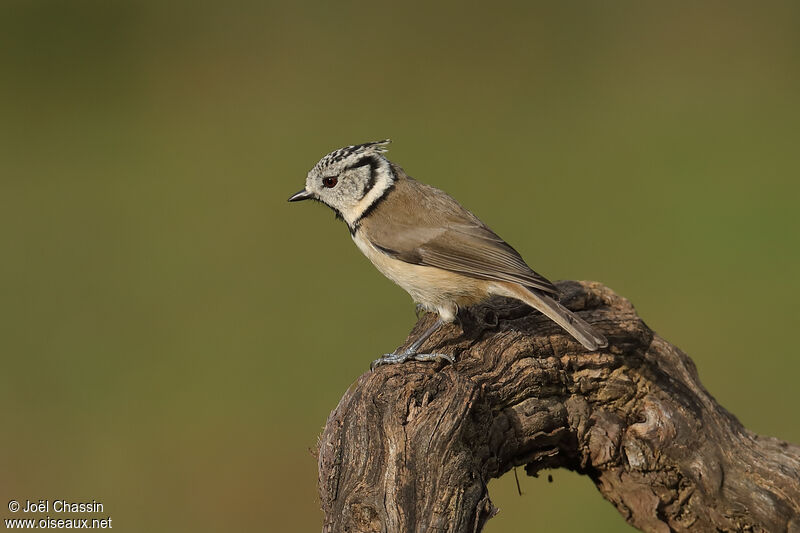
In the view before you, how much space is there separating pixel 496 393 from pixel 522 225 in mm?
8297

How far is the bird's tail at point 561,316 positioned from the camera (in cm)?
371

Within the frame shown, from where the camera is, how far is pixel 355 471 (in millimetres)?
3098

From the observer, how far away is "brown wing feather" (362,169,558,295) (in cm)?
405

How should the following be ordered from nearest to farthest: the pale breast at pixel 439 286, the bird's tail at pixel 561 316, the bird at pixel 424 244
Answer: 1. the bird's tail at pixel 561 316
2. the bird at pixel 424 244
3. the pale breast at pixel 439 286

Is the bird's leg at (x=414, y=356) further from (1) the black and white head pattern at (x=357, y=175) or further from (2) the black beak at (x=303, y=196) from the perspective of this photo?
(2) the black beak at (x=303, y=196)

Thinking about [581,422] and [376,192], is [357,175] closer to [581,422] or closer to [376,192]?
[376,192]

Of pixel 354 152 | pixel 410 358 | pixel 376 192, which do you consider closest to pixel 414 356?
pixel 410 358

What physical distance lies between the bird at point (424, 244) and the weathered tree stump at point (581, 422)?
0.48 ft

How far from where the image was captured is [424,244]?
420 cm

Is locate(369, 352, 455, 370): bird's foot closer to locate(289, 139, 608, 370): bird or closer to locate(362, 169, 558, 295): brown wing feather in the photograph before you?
locate(289, 139, 608, 370): bird

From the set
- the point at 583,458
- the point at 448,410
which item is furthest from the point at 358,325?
the point at 448,410

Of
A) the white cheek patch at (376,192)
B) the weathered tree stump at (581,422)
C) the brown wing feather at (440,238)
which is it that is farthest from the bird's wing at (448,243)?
the weathered tree stump at (581,422)

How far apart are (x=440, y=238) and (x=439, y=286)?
244 mm

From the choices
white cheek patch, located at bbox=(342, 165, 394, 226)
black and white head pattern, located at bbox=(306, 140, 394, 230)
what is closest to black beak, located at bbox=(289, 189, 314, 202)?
black and white head pattern, located at bbox=(306, 140, 394, 230)
